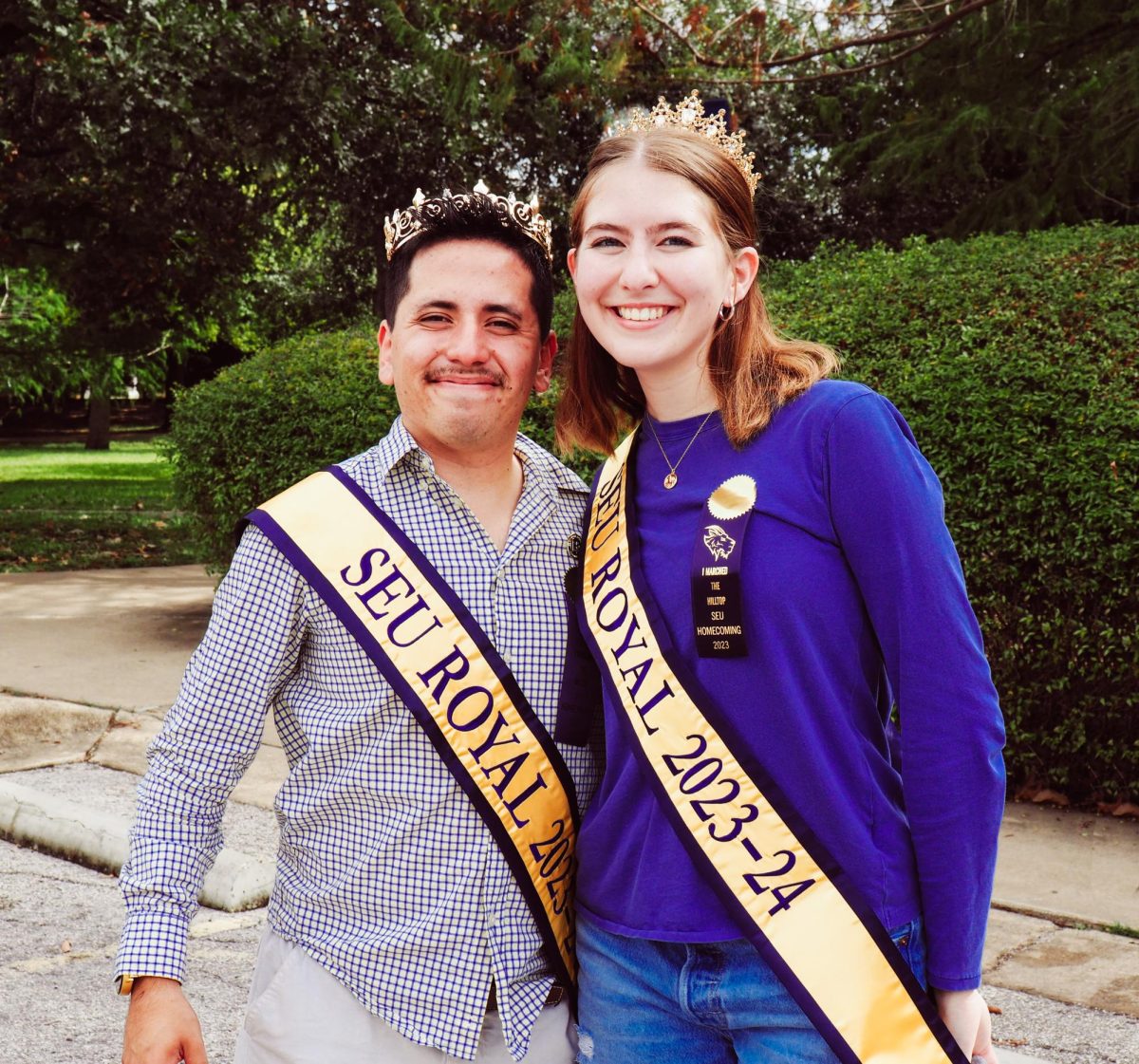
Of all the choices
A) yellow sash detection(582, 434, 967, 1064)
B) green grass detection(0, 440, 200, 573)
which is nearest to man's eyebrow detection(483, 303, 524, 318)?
yellow sash detection(582, 434, 967, 1064)

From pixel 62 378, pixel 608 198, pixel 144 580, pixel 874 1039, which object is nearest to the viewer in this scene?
pixel 874 1039

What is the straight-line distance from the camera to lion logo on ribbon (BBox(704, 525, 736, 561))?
1.72 metres

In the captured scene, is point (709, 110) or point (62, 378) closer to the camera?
point (709, 110)

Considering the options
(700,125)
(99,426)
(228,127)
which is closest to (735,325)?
(700,125)

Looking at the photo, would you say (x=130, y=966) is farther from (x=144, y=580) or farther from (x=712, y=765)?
(x=144, y=580)

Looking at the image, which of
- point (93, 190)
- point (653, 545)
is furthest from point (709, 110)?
point (93, 190)

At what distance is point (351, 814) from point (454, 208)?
3.11 ft

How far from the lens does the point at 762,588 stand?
1694mm

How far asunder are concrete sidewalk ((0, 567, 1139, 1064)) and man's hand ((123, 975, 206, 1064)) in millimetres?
1601

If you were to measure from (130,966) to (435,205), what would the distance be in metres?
1.22

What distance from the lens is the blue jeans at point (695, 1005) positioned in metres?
1.71

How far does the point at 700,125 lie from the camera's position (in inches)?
79.4

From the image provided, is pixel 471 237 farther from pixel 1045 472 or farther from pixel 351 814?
pixel 1045 472

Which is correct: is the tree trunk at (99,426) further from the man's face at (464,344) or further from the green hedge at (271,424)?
the man's face at (464,344)
